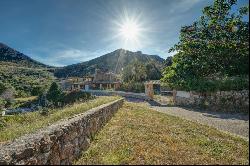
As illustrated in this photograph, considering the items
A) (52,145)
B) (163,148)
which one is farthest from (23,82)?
(52,145)

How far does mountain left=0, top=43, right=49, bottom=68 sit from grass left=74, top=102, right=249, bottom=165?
571ft

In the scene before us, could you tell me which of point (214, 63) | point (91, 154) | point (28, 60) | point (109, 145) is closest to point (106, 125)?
point (109, 145)

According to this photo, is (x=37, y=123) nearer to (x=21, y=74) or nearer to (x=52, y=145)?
(x=52, y=145)

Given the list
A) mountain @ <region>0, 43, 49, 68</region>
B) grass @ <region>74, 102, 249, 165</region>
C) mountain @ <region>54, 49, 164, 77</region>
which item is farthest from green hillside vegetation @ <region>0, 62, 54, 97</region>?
grass @ <region>74, 102, 249, 165</region>

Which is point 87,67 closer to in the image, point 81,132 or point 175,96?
point 175,96

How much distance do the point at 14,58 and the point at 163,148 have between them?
18824cm

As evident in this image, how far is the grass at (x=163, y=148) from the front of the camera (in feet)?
23.3

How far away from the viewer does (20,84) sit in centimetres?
11319

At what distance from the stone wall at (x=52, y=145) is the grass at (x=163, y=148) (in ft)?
1.22

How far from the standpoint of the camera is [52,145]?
21.4 ft

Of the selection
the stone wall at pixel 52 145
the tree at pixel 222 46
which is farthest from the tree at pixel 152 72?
the tree at pixel 222 46

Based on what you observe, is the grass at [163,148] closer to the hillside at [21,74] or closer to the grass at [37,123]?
the grass at [37,123]

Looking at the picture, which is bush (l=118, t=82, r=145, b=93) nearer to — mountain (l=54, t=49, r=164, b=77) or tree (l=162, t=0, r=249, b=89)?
tree (l=162, t=0, r=249, b=89)

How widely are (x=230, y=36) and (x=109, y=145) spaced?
21.0 ft
